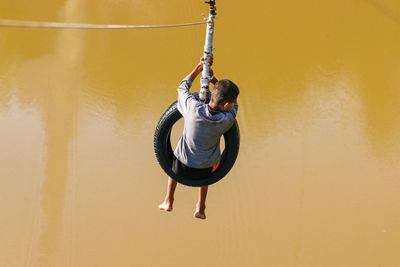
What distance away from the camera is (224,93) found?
1.92 meters

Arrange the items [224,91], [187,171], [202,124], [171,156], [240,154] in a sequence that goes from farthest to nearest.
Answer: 1. [240,154]
2. [171,156]
3. [187,171]
4. [202,124]
5. [224,91]

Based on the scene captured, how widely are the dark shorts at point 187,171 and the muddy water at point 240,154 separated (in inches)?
101

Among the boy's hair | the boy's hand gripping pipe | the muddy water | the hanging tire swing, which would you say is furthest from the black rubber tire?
the muddy water

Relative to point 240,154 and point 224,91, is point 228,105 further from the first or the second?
point 240,154

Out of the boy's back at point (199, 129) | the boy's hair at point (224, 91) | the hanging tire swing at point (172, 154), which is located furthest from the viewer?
the hanging tire swing at point (172, 154)

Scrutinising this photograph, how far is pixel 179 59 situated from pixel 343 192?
9.22 feet

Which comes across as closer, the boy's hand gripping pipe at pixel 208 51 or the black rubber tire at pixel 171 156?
the boy's hand gripping pipe at pixel 208 51

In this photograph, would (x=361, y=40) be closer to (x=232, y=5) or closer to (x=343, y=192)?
(x=232, y=5)

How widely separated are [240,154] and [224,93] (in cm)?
329

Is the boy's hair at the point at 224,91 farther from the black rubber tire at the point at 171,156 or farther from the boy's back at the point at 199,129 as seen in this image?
the black rubber tire at the point at 171,156

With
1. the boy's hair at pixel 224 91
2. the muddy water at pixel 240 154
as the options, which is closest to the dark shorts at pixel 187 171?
the boy's hair at pixel 224 91

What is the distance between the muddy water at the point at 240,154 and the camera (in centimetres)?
486

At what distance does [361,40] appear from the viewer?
20.5 feet

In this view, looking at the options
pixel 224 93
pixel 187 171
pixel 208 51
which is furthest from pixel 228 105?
pixel 187 171
